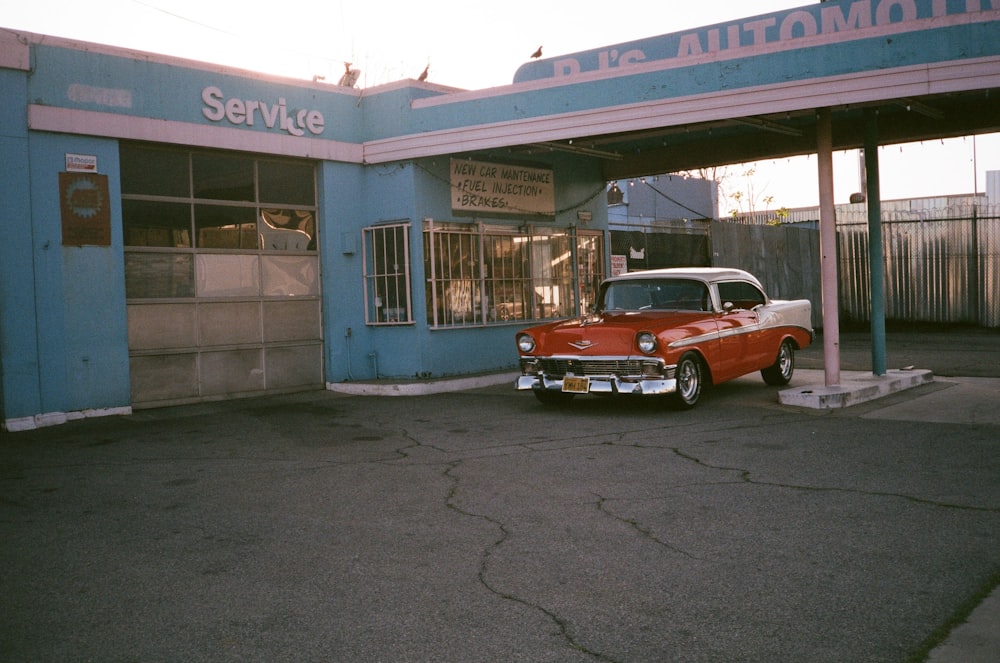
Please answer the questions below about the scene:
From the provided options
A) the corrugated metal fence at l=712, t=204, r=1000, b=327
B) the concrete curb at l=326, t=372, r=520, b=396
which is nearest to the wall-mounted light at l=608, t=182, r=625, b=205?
the corrugated metal fence at l=712, t=204, r=1000, b=327

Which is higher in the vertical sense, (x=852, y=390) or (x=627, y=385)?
(x=627, y=385)

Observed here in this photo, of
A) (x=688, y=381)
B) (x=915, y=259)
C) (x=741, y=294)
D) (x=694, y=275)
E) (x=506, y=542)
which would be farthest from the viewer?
(x=915, y=259)

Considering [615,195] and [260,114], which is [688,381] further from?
[615,195]

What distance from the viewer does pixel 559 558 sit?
4578 millimetres

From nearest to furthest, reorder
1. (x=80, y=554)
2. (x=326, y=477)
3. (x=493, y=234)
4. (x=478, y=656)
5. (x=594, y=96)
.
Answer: (x=478, y=656), (x=80, y=554), (x=326, y=477), (x=594, y=96), (x=493, y=234)

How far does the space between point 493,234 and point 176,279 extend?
4840 millimetres

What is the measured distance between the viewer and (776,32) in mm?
10648

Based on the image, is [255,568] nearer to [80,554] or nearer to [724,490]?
[80,554]

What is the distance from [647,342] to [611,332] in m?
0.43

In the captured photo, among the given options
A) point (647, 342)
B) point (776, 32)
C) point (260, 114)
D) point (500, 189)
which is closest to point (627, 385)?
point (647, 342)

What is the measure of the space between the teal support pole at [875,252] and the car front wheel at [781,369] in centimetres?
106

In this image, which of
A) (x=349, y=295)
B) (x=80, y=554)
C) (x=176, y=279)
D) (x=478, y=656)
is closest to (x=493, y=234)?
(x=349, y=295)

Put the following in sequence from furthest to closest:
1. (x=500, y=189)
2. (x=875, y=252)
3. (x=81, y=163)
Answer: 1. (x=500, y=189)
2. (x=875, y=252)
3. (x=81, y=163)

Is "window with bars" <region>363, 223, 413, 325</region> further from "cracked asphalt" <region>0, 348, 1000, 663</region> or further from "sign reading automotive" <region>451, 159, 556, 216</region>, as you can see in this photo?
"cracked asphalt" <region>0, 348, 1000, 663</region>
